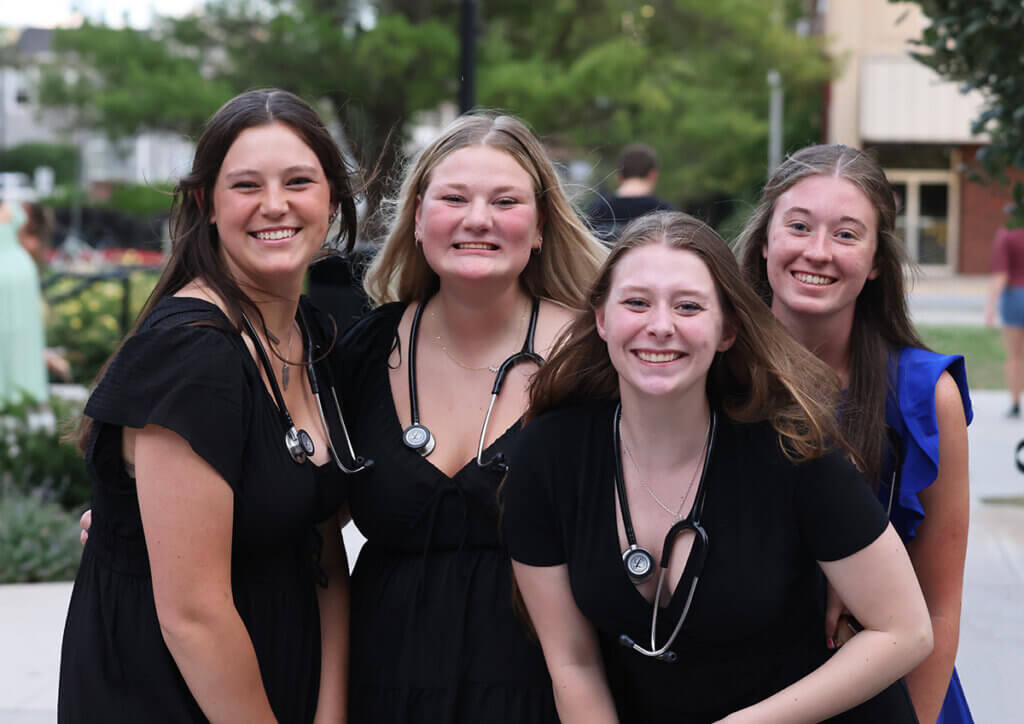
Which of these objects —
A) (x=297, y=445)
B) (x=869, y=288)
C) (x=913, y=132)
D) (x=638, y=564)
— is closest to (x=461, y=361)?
(x=297, y=445)

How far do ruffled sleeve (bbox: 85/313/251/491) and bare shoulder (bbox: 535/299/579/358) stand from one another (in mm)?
805

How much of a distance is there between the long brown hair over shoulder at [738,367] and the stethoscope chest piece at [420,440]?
0.31 meters

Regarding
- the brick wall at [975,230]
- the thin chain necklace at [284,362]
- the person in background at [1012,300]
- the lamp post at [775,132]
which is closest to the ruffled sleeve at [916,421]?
the thin chain necklace at [284,362]

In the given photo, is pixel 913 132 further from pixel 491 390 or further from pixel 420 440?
pixel 420 440

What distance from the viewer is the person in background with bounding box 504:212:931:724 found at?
212 centimetres

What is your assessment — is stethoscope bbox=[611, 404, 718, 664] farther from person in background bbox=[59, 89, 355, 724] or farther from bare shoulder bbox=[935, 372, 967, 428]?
person in background bbox=[59, 89, 355, 724]

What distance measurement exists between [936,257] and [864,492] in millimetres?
32776

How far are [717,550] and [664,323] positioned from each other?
0.42 m

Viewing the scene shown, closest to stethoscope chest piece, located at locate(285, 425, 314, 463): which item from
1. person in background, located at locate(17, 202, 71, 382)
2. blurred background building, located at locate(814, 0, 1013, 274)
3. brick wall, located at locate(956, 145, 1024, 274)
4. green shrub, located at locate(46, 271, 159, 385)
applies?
person in background, located at locate(17, 202, 71, 382)

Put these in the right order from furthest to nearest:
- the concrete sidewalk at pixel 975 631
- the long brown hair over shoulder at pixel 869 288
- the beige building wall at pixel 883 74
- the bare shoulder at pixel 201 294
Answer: the beige building wall at pixel 883 74 < the concrete sidewalk at pixel 975 631 < the long brown hair over shoulder at pixel 869 288 < the bare shoulder at pixel 201 294

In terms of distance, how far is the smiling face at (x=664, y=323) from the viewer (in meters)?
2.15

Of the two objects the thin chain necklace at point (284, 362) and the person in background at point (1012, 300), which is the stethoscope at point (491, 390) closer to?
the thin chain necklace at point (284, 362)

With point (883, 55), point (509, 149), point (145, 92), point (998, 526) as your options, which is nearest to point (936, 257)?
point (883, 55)

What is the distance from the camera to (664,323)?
2148mm
